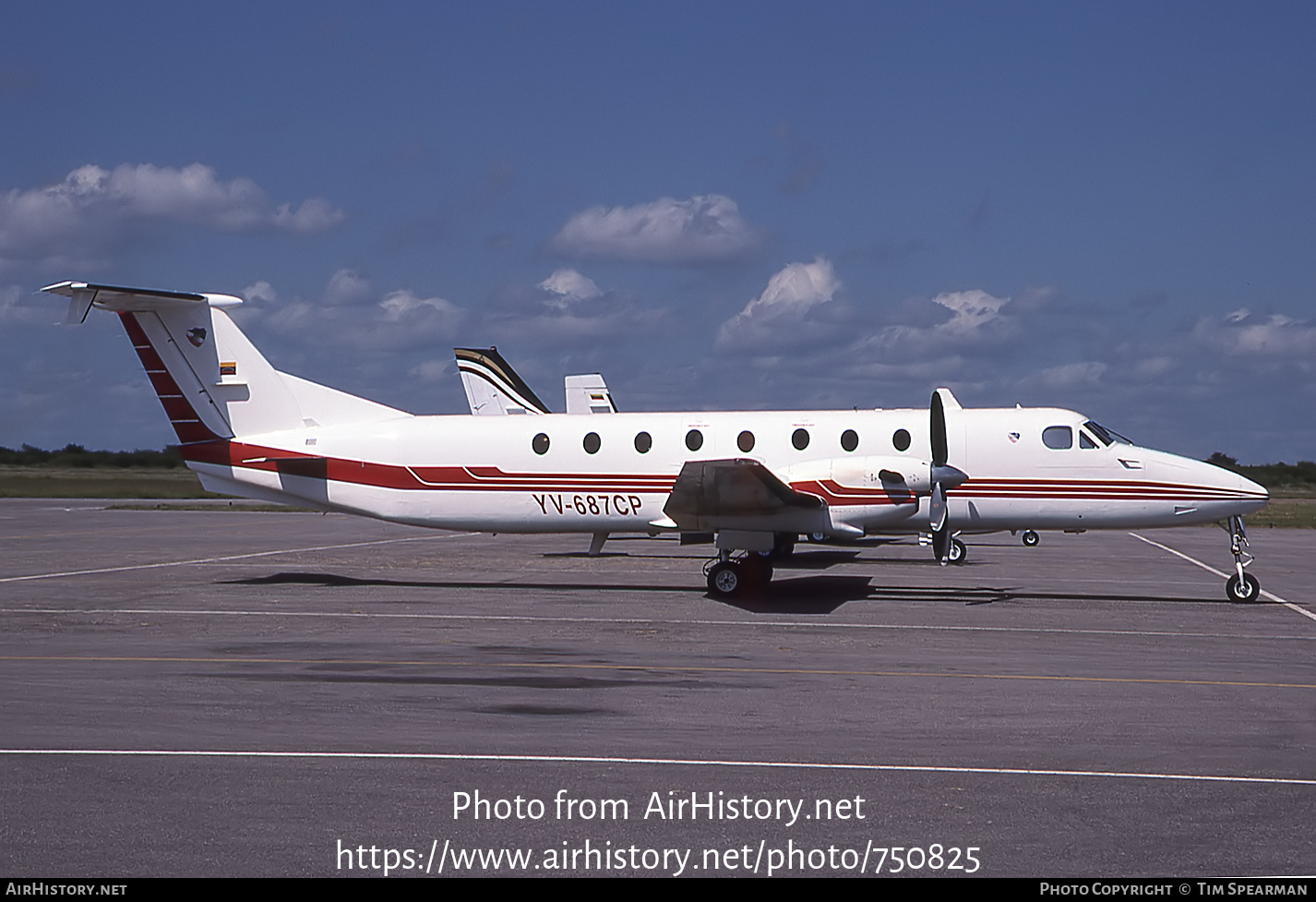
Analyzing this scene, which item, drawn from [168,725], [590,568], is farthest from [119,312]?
[168,725]

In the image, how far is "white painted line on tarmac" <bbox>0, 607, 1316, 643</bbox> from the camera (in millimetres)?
15094

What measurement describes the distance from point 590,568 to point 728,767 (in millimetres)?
17544

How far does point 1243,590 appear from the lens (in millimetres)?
18812

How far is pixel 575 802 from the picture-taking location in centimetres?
691

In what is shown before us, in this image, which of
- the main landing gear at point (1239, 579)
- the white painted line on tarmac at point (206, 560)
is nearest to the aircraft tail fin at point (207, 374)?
the white painted line on tarmac at point (206, 560)

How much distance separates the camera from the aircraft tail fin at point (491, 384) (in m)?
Result: 34.9

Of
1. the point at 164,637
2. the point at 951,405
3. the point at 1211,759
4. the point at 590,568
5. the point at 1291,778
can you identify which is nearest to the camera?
the point at 1291,778

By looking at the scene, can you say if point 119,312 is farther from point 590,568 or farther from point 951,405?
point 951,405

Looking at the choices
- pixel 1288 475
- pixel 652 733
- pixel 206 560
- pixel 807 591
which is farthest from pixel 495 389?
pixel 1288 475

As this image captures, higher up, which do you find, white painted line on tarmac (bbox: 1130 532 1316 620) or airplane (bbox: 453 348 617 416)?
airplane (bbox: 453 348 617 416)

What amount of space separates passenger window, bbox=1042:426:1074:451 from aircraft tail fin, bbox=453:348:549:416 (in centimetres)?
1881

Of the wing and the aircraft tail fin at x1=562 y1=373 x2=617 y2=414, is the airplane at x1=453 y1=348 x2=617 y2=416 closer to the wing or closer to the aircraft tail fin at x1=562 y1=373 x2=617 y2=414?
the aircraft tail fin at x1=562 y1=373 x2=617 y2=414

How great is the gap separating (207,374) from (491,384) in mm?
14456

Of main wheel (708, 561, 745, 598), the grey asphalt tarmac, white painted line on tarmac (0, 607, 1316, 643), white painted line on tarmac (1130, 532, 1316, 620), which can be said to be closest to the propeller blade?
the grey asphalt tarmac
